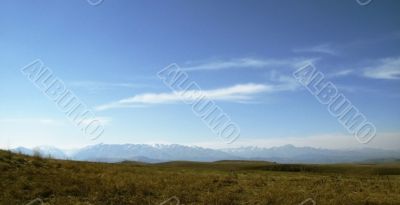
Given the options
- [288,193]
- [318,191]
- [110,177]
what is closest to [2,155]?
[110,177]

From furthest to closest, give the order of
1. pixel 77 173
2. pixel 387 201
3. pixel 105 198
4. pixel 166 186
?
pixel 77 173 → pixel 166 186 → pixel 387 201 → pixel 105 198

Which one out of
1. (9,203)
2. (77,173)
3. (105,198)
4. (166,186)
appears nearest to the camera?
(9,203)

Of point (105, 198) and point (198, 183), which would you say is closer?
point (105, 198)

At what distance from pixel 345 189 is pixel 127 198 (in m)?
15.3

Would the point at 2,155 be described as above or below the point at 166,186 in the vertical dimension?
above

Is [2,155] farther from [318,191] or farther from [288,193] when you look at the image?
[318,191]

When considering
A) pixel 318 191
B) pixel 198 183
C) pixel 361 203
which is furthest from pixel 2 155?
pixel 361 203

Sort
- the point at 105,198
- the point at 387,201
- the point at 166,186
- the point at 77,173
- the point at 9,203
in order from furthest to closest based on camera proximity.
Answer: the point at 77,173 → the point at 166,186 → the point at 387,201 → the point at 105,198 → the point at 9,203

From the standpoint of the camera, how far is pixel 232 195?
24.0 meters

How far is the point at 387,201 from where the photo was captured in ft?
78.0

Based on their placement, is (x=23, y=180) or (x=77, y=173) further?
(x=77, y=173)

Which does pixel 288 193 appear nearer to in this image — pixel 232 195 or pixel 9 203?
pixel 232 195

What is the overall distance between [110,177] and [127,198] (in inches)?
246

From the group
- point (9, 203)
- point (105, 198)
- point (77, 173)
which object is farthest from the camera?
point (77, 173)
